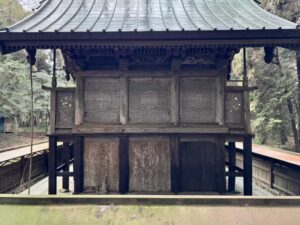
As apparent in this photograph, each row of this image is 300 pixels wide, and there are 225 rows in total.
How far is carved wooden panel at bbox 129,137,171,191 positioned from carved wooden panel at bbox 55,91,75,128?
1747 mm

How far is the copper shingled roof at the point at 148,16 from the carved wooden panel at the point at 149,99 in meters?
1.49

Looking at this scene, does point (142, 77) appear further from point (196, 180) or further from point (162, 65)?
point (196, 180)

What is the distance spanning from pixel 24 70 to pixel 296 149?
23457 millimetres

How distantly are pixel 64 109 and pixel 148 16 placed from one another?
10.9 ft

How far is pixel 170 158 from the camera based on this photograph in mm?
6801

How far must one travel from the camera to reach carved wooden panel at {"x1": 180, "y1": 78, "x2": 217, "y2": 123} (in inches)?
266

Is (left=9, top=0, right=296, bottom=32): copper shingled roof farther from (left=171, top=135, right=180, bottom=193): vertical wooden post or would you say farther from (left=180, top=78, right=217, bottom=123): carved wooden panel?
(left=171, top=135, right=180, bottom=193): vertical wooden post

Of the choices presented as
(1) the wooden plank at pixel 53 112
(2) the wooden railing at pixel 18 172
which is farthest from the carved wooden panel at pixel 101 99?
(2) the wooden railing at pixel 18 172

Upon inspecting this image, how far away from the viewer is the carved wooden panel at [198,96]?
677cm

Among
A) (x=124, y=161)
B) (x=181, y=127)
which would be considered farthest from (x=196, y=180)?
(x=124, y=161)

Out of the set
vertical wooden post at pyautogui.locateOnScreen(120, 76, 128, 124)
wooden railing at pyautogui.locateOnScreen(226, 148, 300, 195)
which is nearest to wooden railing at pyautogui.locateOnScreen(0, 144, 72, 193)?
vertical wooden post at pyautogui.locateOnScreen(120, 76, 128, 124)

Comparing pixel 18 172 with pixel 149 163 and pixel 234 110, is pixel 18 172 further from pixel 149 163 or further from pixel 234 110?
pixel 234 110

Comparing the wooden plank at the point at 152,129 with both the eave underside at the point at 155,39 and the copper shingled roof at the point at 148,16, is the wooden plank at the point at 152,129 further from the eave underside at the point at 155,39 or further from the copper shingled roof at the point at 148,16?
the copper shingled roof at the point at 148,16

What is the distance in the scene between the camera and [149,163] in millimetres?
6875
